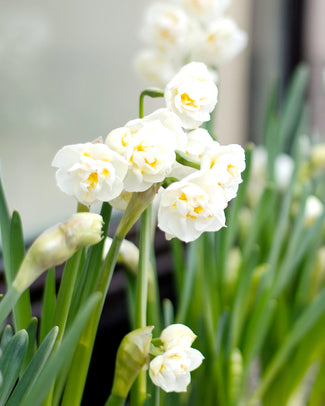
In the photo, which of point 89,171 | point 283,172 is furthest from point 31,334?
point 283,172

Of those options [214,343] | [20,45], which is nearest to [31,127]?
[20,45]

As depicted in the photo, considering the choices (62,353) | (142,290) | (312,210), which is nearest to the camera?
(62,353)

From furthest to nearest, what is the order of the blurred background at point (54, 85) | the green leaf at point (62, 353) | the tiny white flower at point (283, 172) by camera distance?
the tiny white flower at point (283, 172) < the blurred background at point (54, 85) < the green leaf at point (62, 353)

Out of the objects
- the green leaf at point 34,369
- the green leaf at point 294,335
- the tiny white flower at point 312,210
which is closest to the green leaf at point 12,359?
the green leaf at point 34,369

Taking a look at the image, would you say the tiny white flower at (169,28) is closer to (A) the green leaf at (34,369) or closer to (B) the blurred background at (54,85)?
(B) the blurred background at (54,85)

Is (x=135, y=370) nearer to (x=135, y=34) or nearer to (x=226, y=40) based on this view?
(x=226, y=40)

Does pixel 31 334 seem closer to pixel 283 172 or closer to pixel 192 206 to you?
pixel 192 206
